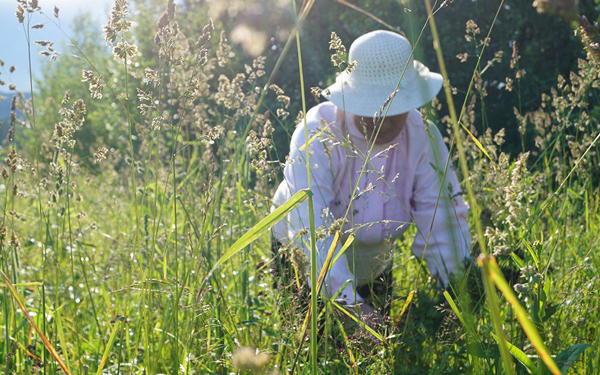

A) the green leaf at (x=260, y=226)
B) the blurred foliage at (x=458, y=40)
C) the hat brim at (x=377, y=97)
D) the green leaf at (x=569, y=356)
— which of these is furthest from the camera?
the blurred foliage at (x=458, y=40)

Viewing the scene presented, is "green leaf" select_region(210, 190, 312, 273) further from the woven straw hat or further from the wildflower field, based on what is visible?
the woven straw hat

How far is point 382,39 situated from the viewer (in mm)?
2430

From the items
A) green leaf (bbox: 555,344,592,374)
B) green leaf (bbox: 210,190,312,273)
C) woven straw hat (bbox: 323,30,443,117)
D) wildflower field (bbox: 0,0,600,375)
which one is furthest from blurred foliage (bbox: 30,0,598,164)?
green leaf (bbox: 210,190,312,273)

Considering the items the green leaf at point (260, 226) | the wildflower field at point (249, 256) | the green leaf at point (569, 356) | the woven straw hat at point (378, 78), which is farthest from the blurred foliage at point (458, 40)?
the green leaf at point (260, 226)

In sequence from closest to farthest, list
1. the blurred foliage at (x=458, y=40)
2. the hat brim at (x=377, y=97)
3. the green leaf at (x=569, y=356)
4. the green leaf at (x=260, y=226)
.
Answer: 1. the green leaf at (x=260, y=226)
2. the green leaf at (x=569, y=356)
3. the hat brim at (x=377, y=97)
4. the blurred foliage at (x=458, y=40)

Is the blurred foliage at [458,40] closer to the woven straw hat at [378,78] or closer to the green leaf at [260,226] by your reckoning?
the woven straw hat at [378,78]

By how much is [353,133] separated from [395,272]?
672 mm

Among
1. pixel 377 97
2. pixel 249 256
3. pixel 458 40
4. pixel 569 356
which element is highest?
pixel 458 40

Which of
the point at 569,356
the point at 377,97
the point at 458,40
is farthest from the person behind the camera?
the point at 458,40

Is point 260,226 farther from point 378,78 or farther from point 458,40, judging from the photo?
point 458,40

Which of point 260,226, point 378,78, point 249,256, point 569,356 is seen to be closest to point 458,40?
point 378,78

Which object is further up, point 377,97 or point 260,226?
point 377,97

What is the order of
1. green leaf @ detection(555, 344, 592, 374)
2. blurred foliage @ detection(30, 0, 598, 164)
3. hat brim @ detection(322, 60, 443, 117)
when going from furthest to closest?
blurred foliage @ detection(30, 0, 598, 164), hat brim @ detection(322, 60, 443, 117), green leaf @ detection(555, 344, 592, 374)

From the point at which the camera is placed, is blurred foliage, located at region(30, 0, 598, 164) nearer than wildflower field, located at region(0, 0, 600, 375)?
No
